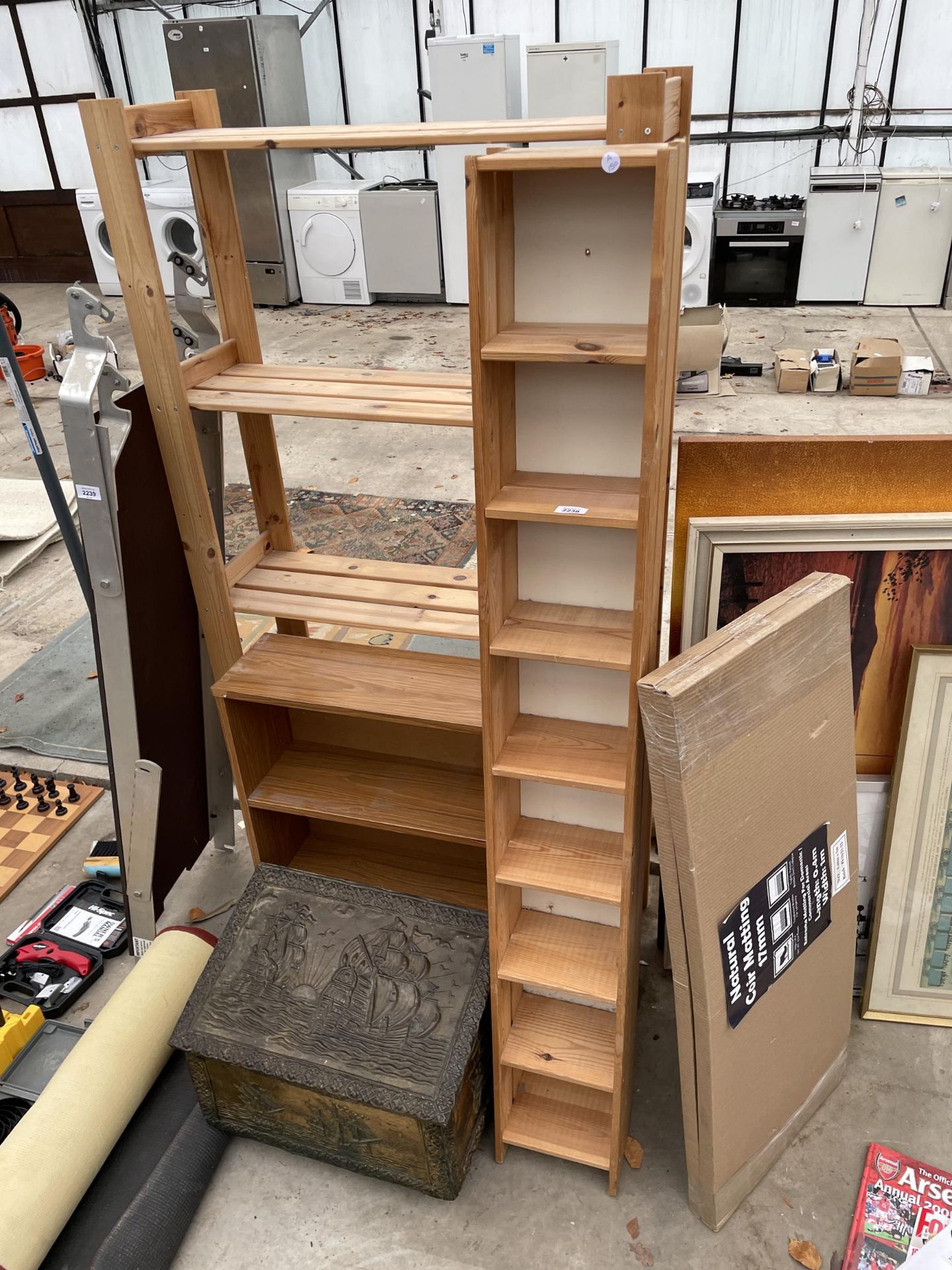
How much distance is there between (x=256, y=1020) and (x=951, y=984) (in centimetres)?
161

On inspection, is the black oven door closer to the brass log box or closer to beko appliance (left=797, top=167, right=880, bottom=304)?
beko appliance (left=797, top=167, right=880, bottom=304)

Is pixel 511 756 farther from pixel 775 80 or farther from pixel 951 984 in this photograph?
pixel 775 80

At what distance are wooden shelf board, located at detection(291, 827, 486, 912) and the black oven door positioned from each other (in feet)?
20.9

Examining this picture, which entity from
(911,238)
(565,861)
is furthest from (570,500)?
(911,238)

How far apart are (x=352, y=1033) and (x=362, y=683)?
782 mm

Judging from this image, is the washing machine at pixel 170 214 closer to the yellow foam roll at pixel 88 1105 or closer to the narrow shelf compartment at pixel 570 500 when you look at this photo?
the yellow foam roll at pixel 88 1105

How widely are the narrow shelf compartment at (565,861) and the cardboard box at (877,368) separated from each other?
184 inches

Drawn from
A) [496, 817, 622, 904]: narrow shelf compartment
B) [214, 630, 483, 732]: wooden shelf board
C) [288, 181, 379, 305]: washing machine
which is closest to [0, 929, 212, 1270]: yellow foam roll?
[214, 630, 483, 732]: wooden shelf board

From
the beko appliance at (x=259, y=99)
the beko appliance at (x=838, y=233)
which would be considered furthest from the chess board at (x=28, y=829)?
the beko appliance at (x=838, y=233)

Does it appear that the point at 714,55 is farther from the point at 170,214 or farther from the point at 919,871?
the point at 919,871

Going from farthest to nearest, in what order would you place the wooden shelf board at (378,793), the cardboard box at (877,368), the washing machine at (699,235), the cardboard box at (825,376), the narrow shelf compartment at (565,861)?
the washing machine at (699,235) → the cardboard box at (825,376) → the cardboard box at (877,368) → the wooden shelf board at (378,793) → the narrow shelf compartment at (565,861)

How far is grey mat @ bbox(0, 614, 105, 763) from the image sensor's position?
10.9ft

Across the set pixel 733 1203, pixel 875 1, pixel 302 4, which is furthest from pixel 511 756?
pixel 302 4

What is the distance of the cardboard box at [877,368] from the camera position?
18.1ft
